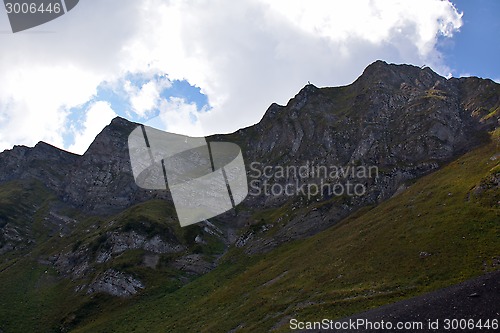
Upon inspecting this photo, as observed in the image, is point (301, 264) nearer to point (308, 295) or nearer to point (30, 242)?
point (308, 295)

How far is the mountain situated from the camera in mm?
62250

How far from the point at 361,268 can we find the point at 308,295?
10785 mm

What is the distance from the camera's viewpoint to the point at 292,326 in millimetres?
51875

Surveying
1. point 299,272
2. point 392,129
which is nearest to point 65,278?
point 299,272

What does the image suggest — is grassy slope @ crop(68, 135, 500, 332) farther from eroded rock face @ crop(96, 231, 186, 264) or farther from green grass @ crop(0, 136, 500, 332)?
eroded rock face @ crop(96, 231, 186, 264)

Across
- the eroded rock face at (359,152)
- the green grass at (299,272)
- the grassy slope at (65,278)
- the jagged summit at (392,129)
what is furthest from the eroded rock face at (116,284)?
the jagged summit at (392,129)

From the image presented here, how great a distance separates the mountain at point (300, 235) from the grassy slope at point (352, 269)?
364 mm

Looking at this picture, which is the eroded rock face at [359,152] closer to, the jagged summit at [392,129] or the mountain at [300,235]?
the jagged summit at [392,129]

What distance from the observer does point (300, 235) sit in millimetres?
113188

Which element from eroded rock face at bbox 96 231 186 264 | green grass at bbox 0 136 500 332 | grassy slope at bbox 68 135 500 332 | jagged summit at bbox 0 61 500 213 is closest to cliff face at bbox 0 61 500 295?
eroded rock face at bbox 96 231 186 264

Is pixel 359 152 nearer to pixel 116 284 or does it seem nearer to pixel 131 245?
pixel 131 245

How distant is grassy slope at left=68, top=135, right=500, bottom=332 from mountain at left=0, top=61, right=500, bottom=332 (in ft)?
1.19

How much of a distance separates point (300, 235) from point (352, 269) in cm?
4672

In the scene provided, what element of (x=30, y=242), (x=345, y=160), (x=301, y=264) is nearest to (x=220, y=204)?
(x=345, y=160)
